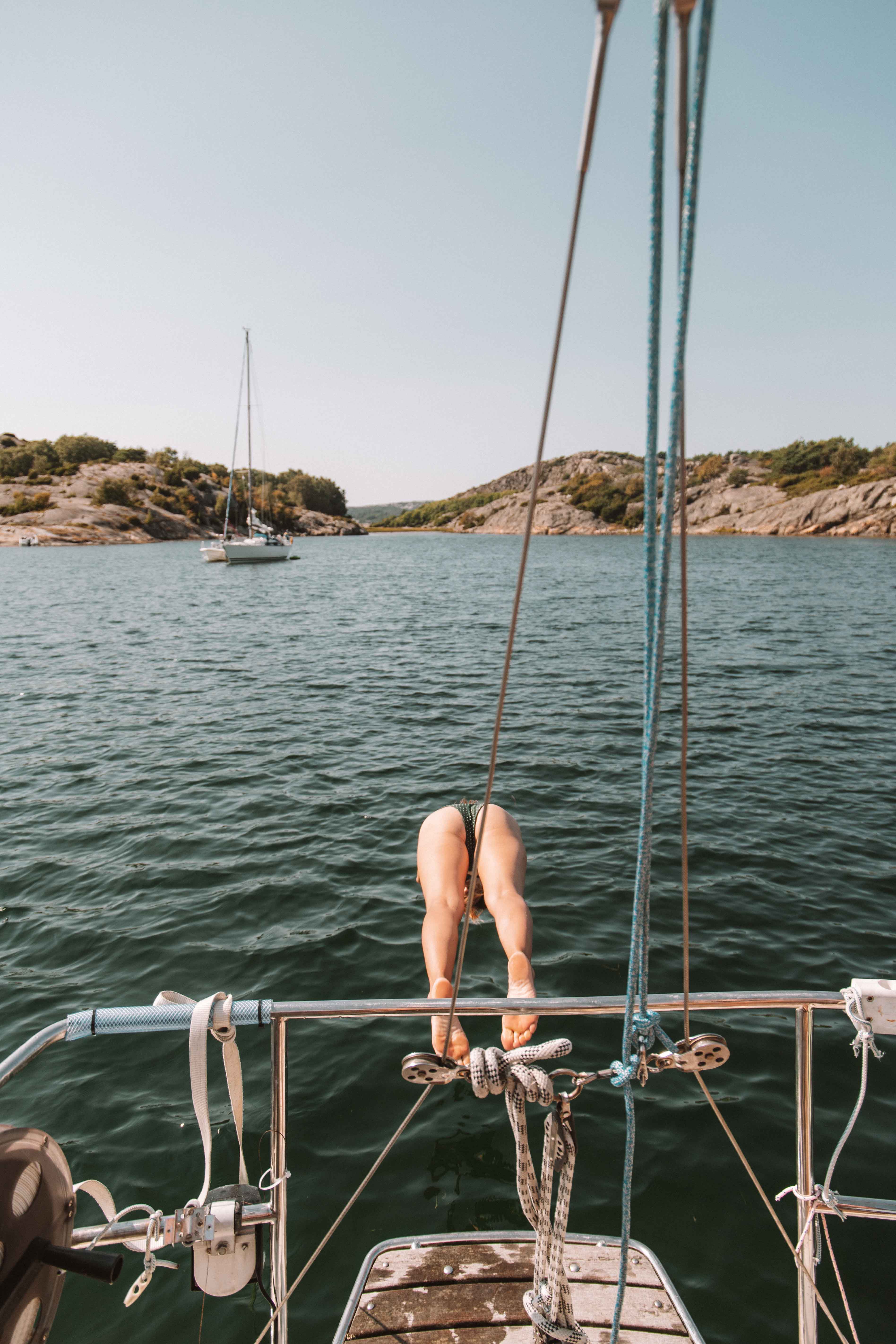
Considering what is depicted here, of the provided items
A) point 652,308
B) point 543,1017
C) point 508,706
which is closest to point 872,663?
point 508,706

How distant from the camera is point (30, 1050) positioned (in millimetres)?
2111

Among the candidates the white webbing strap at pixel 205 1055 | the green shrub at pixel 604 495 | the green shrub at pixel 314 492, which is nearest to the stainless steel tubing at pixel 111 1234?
the white webbing strap at pixel 205 1055

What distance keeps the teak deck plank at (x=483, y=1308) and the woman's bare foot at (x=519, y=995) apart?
0.93 meters

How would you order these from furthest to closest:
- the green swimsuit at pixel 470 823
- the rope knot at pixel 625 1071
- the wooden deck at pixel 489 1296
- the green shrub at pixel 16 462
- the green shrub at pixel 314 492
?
the green shrub at pixel 314 492, the green shrub at pixel 16 462, the green swimsuit at pixel 470 823, the wooden deck at pixel 489 1296, the rope knot at pixel 625 1071

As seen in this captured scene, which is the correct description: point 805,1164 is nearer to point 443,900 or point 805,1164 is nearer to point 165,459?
point 443,900

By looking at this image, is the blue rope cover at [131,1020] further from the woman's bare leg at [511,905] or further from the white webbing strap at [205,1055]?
the woman's bare leg at [511,905]

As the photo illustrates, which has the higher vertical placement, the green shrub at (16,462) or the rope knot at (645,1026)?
the green shrub at (16,462)

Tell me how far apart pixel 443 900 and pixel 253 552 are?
5340 centimetres

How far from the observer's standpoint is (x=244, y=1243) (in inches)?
88.7

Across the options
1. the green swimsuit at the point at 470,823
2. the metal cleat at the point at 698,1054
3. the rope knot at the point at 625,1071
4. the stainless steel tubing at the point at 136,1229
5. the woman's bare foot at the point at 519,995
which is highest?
the metal cleat at the point at 698,1054

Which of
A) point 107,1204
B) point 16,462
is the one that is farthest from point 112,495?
point 107,1204

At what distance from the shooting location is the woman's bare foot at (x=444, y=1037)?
3135mm

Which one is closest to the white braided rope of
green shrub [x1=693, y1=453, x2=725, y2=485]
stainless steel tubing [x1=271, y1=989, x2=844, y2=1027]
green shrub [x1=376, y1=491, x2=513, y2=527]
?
stainless steel tubing [x1=271, y1=989, x2=844, y2=1027]

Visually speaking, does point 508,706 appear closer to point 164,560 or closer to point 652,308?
point 652,308
